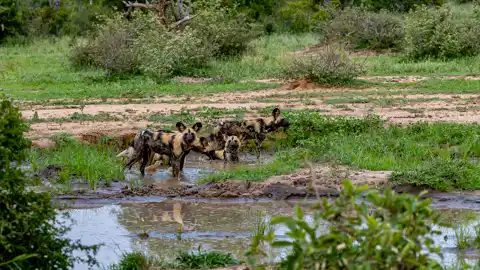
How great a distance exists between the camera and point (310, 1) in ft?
108

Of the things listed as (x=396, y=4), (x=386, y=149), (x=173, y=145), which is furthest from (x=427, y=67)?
(x=396, y=4)

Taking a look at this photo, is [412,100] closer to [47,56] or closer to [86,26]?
[47,56]

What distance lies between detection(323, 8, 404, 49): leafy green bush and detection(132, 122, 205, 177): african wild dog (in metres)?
14.1

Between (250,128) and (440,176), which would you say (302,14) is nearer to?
(250,128)

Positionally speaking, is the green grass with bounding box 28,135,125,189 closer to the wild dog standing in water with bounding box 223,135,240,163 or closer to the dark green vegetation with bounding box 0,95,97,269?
the wild dog standing in water with bounding box 223,135,240,163

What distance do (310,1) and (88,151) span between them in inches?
941

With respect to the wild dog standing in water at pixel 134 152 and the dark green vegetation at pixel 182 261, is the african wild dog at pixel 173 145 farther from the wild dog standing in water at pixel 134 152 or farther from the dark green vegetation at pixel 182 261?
the dark green vegetation at pixel 182 261

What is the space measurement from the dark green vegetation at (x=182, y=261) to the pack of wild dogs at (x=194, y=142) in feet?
13.8

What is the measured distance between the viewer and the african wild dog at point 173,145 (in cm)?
1023

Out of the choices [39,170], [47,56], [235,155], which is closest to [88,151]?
[39,170]

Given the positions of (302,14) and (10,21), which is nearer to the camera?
(10,21)

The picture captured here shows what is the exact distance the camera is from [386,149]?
34.7ft

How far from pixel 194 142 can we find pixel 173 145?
29 centimetres

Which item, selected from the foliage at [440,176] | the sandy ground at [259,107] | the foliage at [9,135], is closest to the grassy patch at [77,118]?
the sandy ground at [259,107]
